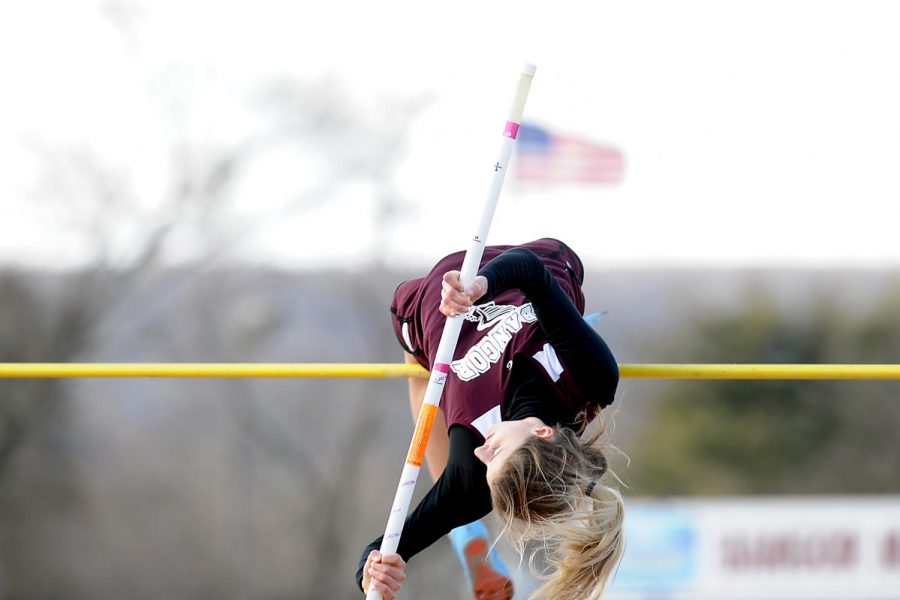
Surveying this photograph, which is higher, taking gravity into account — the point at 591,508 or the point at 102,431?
the point at 591,508

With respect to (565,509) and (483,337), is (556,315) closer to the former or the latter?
(483,337)

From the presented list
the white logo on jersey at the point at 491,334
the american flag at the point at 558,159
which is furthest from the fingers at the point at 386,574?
the american flag at the point at 558,159

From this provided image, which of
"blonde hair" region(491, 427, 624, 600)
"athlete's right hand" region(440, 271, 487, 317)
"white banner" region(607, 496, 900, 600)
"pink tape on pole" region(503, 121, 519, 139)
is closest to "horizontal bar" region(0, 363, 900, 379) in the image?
"blonde hair" region(491, 427, 624, 600)

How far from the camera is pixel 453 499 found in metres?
2.56

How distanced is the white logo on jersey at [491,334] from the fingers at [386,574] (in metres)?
0.42

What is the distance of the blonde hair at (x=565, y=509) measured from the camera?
2486mm

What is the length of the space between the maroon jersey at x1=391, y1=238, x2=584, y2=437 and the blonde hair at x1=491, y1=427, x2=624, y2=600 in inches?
6.0

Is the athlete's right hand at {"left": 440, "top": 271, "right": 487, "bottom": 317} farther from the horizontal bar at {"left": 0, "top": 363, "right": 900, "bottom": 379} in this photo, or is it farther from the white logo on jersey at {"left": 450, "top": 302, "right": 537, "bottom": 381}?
the horizontal bar at {"left": 0, "top": 363, "right": 900, "bottom": 379}

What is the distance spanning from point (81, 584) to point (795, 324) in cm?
904

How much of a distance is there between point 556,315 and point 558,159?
31.7 feet

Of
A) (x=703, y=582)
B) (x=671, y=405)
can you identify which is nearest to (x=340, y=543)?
(x=671, y=405)

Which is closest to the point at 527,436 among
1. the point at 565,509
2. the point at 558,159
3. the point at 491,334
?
the point at 565,509

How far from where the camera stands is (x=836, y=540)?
1020 cm

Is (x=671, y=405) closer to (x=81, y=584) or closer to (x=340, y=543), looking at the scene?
(x=340, y=543)
